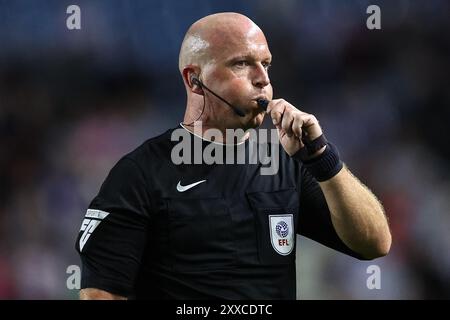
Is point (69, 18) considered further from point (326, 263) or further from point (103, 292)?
point (103, 292)

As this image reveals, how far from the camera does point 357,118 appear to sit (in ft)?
13.5

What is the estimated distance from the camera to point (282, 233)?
2.10 m

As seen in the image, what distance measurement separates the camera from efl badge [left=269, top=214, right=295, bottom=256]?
209 centimetres

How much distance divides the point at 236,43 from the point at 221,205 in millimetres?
445

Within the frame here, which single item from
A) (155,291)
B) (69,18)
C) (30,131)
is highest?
(69,18)

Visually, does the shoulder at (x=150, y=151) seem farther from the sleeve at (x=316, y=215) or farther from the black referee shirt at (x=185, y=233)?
the sleeve at (x=316, y=215)

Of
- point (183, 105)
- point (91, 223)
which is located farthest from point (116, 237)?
point (183, 105)

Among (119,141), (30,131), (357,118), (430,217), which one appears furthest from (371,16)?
(30,131)

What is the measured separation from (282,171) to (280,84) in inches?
78.8

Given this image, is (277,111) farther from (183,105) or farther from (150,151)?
(183,105)

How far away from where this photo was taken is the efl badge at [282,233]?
82.1 inches

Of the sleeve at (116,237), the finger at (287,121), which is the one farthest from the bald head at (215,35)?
the sleeve at (116,237)

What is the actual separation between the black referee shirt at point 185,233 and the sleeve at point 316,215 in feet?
0.23

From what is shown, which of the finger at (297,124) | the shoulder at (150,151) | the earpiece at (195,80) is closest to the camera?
the finger at (297,124)
